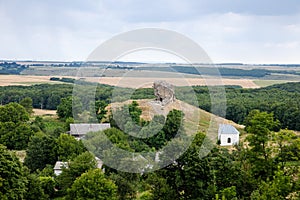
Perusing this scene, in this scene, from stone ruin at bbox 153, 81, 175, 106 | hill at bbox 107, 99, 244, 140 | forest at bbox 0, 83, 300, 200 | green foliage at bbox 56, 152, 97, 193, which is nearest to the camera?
forest at bbox 0, 83, 300, 200

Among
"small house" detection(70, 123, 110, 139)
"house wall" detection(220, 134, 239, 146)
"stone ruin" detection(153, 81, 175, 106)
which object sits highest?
"stone ruin" detection(153, 81, 175, 106)

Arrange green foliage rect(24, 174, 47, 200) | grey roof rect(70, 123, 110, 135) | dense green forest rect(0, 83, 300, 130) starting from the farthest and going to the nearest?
dense green forest rect(0, 83, 300, 130)
grey roof rect(70, 123, 110, 135)
green foliage rect(24, 174, 47, 200)

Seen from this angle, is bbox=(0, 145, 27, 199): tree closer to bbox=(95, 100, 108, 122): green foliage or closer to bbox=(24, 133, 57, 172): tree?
bbox=(24, 133, 57, 172): tree

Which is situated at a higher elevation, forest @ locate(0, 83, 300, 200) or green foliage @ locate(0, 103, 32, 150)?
forest @ locate(0, 83, 300, 200)

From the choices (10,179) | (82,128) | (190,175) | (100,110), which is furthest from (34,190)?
(100,110)

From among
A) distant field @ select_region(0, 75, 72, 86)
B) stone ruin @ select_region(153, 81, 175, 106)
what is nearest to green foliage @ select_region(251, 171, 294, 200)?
stone ruin @ select_region(153, 81, 175, 106)

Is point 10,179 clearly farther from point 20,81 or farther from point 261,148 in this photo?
point 20,81

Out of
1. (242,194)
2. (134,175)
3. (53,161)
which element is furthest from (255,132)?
(53,161)

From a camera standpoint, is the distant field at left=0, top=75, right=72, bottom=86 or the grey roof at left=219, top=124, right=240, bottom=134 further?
the distant field at left=0, top=75, right=72, bottom=86
